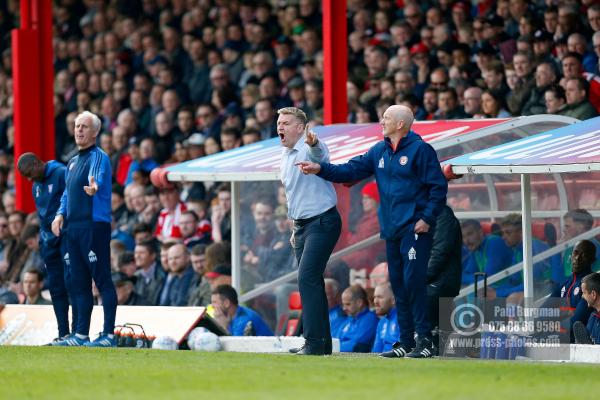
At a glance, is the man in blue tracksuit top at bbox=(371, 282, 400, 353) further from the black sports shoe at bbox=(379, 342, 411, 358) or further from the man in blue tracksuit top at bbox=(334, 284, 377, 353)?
the black sports shoe at bbox=(379, 342, 411, 358)

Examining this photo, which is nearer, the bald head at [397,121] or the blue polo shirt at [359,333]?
the bald head at [397,121]

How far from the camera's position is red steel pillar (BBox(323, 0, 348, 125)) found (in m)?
16.1

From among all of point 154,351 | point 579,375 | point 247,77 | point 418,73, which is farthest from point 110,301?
point 247,77

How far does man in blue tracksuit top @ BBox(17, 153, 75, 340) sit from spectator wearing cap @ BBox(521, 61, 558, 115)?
200 inches

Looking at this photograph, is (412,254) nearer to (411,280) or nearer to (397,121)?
(411,280)

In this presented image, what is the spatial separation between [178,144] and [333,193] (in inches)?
297

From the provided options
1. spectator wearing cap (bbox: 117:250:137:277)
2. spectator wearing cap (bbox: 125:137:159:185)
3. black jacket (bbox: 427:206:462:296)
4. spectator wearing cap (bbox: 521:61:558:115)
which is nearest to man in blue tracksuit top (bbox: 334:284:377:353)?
black jacket (bbox: 427:206:462:296)

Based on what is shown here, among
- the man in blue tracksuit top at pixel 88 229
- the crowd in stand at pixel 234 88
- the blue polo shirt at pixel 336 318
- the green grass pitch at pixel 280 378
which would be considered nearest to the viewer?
the green grass pitch at pixel 280 378

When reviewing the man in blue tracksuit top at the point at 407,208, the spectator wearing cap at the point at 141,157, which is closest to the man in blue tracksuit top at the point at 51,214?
the man in blue tracksuit top at the point at 407,208

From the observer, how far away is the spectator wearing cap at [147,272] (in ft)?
53.7

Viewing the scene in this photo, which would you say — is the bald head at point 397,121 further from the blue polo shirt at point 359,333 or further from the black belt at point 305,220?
the blue polo shirt at point 359,333

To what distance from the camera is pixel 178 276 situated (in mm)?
15883

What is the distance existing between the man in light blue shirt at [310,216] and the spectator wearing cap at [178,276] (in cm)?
475

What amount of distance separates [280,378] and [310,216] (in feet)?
7.26
